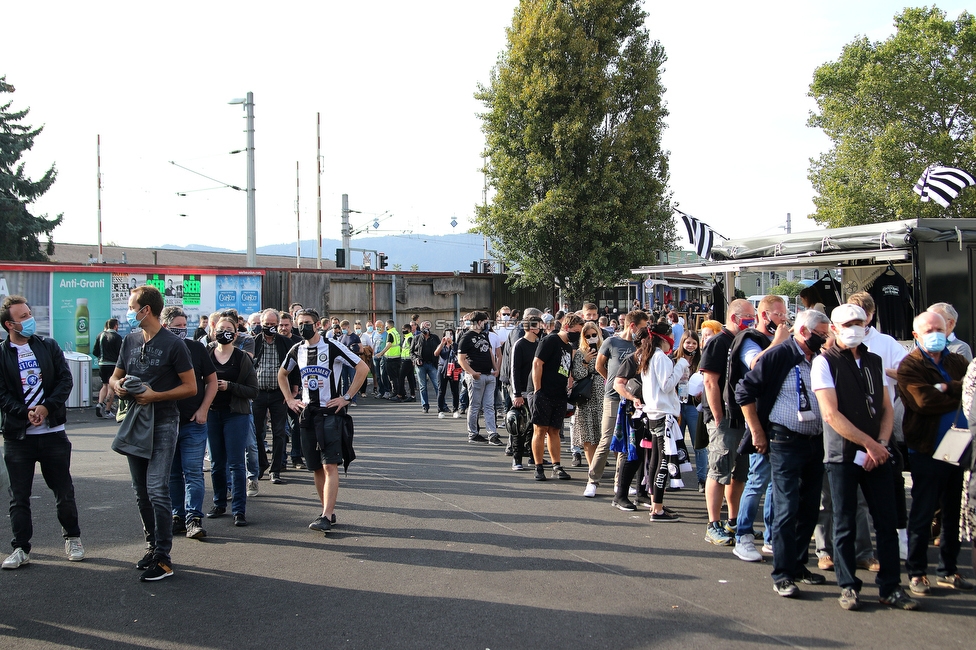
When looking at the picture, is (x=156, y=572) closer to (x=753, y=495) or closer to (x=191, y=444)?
(x=191, y=444)

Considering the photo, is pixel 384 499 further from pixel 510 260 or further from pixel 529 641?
pixel 510 260

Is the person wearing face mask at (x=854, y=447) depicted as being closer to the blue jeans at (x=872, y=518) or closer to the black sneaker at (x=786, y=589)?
the blue jeans at (x=872, y=518)

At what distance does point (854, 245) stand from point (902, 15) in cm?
1369

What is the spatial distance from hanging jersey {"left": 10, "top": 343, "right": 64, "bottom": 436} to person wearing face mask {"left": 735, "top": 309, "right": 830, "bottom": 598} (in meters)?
5.13

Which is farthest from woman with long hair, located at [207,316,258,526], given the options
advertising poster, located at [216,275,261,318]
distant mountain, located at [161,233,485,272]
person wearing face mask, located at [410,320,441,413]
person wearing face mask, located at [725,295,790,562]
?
distant mountain, located at [161,233,485,272]

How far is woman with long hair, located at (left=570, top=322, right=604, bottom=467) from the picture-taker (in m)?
8.84

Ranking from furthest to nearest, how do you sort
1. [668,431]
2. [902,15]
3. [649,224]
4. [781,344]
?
[649,224], [902,15], [668,431], [781,344]

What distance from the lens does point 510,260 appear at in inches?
1041

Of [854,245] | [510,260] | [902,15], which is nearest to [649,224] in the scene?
[510,260]

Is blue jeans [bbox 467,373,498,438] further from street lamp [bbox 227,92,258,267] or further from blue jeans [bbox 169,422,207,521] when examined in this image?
street lamp [bbox 227,92,258,267]

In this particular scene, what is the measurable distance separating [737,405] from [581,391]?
3187 mm

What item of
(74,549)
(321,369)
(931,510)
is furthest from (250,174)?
(931,510)

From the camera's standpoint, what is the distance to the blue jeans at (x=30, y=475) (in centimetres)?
566

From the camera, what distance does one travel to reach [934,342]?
16.9 feet
